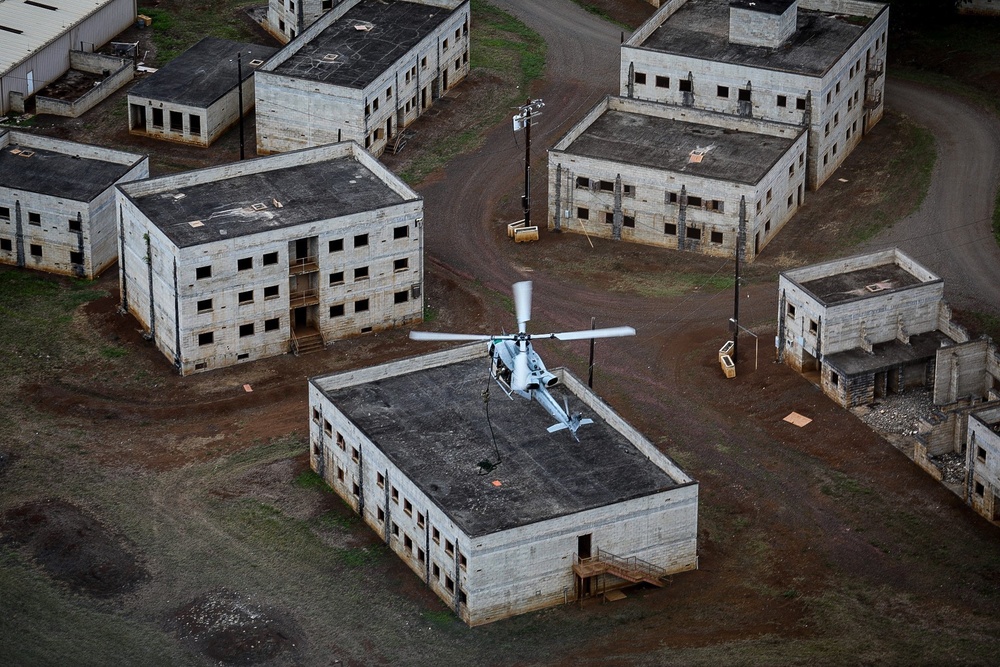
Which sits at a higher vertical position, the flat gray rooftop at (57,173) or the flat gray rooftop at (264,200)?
the flat gray rooftop at (264,200)

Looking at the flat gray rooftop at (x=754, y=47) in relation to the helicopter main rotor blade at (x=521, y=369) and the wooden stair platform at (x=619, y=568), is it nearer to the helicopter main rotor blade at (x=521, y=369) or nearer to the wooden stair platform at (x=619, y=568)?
the helicopter main rotor blade at (x=521, y=369)

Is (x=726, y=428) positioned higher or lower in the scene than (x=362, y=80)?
lower

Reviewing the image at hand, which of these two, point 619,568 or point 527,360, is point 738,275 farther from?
point 619,568

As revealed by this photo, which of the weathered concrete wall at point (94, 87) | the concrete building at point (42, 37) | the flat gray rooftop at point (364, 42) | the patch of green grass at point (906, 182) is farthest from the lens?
the weathered concrete wall at point (94, 87)

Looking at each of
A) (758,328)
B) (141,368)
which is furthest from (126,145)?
(758,328)

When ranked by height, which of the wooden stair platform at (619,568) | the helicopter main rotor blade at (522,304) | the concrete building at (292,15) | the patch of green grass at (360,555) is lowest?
the patch of green grass at (360,555)

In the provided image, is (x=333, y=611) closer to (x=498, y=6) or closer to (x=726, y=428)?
(x=726, y=428)

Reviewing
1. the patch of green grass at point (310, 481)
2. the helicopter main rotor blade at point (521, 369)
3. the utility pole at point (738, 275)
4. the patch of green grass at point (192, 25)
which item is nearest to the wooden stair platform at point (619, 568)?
the helicopter main rotor blade at point (521, 369)

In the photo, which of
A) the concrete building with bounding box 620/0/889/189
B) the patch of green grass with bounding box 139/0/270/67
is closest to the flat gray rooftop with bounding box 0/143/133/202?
the patch of green grass with bounding box 139/0/270/67
